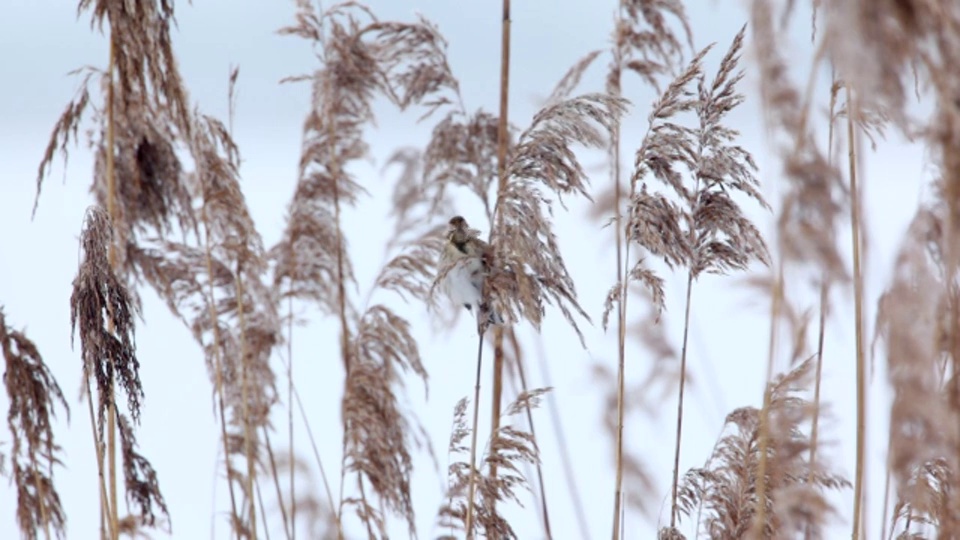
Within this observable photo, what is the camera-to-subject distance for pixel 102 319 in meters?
2.38

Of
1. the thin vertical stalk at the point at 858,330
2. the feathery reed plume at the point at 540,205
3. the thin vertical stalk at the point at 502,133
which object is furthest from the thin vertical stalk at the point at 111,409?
the thin vertical stalk at the point at 858,330

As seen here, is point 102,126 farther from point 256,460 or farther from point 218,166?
point 256,460

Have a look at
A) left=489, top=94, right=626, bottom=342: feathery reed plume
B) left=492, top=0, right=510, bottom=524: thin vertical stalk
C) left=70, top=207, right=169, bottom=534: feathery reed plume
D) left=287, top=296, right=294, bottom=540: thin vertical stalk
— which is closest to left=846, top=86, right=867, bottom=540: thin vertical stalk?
left=489, top=94, right=626, bottom=342: feathery reed plume

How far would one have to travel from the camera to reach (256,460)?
473 cm

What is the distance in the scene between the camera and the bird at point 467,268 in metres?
2.68

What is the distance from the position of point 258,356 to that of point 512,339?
122cm

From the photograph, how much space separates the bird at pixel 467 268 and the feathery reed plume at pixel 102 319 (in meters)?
0.77

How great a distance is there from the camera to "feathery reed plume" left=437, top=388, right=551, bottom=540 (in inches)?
110

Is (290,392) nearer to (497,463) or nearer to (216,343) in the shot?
(216,343)

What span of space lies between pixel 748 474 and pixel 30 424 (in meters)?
1.87

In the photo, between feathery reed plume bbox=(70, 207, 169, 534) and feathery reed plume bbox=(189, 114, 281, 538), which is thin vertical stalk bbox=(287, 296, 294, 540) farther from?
feathery reed plume bbox=(70, 207, 169, 534)

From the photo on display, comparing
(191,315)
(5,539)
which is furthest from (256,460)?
(5,539)

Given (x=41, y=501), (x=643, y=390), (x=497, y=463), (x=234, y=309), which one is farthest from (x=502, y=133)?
(x=234, y=309)

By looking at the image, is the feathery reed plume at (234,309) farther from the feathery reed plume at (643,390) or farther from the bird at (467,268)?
the feathery reed plume at (643,390)
